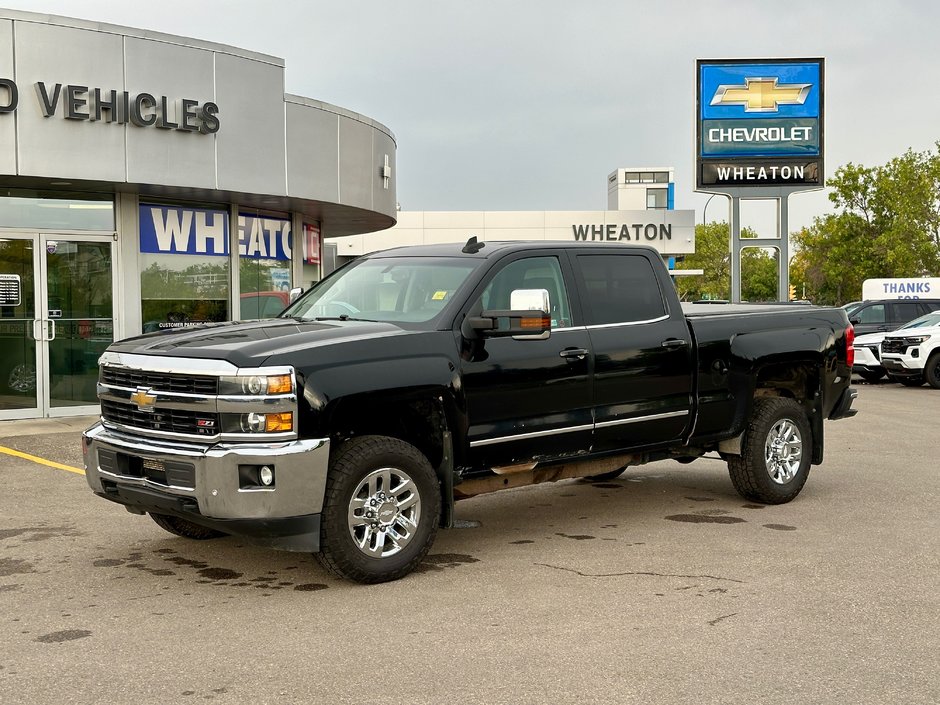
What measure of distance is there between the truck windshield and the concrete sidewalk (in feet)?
22.2

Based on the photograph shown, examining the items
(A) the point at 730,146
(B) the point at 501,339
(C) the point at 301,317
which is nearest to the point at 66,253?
(C) the point at 301,317

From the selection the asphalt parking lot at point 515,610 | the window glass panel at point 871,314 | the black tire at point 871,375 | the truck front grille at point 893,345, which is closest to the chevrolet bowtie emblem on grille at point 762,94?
the window glass panel at point 871,314

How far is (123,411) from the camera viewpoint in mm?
6195

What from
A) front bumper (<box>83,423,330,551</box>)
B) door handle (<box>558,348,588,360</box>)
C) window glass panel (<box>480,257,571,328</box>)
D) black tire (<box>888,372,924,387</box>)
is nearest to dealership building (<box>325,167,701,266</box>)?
black tire (<box>888,372,924,387</box>)

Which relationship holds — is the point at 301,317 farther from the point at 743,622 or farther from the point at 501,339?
the point at 743,622

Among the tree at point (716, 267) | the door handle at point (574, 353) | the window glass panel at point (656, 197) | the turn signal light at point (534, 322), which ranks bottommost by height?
the door handle at point (574, 353)

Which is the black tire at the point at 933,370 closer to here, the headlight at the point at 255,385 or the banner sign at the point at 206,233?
the banner sign at the point at 206,233

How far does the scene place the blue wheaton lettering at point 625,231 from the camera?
177 ft

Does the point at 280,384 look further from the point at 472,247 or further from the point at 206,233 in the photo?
the point at 206,233

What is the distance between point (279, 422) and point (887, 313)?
22186 millimetres

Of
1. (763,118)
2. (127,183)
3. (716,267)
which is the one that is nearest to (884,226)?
(763,118)

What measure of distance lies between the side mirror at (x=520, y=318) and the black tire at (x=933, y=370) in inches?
692

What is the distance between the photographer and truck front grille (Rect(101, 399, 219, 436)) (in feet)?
18.6

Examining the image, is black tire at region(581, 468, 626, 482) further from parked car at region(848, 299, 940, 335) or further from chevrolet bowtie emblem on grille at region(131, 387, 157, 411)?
parked car at region(848, 299, 940, 335)
